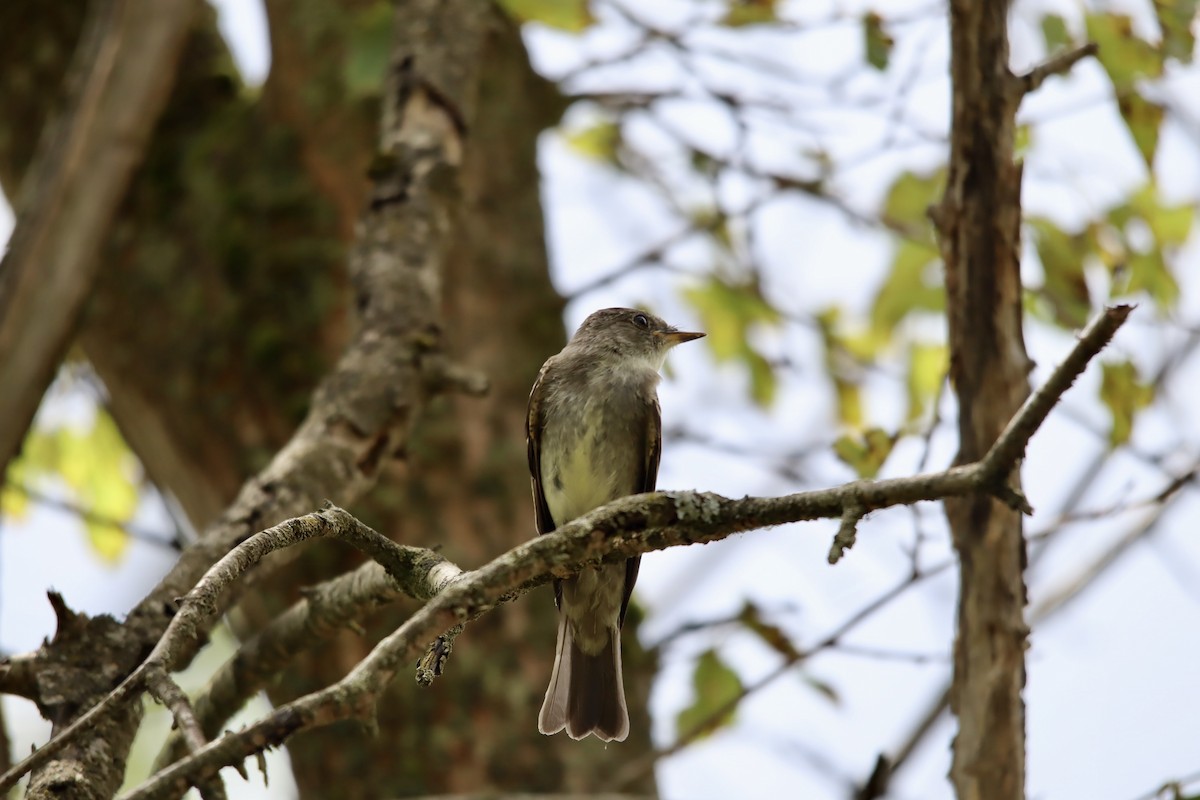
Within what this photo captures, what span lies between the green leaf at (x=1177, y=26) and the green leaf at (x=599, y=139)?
11.5 feet

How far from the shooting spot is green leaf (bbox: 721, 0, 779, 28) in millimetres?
4270

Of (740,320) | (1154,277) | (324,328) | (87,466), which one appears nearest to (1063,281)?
(1154,277)

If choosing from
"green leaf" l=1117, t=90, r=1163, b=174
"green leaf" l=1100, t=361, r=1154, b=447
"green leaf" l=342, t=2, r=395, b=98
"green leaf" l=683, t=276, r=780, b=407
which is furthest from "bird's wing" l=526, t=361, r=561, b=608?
"green leaf" l=1117, t=90, r=1163, b=174

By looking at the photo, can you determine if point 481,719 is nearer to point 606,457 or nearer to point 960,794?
point 606,457

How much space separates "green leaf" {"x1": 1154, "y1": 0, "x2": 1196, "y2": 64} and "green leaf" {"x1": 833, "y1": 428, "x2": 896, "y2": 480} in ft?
3.99

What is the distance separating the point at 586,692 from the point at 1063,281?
5.83 ft

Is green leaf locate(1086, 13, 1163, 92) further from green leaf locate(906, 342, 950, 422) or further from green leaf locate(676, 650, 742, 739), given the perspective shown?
green leaf locate(676, 650, 742, 739)

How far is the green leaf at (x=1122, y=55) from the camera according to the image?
3.30 metres

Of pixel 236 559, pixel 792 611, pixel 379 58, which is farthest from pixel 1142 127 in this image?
pixel 236 559

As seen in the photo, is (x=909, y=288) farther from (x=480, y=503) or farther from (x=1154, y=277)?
(x=480, y=503)

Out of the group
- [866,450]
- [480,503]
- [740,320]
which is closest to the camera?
[866,450]

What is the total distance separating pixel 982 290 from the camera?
2896 millimetres

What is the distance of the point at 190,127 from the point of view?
5.03m

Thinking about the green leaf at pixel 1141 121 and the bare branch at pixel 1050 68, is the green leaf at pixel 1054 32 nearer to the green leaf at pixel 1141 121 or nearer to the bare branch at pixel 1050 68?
the green leaf at pixel 1141 121
